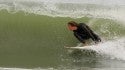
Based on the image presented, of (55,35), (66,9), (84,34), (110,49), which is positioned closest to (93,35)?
(84,34)

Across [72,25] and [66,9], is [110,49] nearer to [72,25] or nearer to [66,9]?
[72,25]

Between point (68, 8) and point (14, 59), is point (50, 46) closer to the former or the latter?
point (14, 59)

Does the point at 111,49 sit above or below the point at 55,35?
below

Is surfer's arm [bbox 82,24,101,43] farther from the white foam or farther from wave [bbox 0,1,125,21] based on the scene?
wave [bbox 0,1,125,21]

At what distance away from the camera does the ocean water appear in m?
12.3

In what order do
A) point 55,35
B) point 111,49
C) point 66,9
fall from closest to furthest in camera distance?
point 111,49
point 55,35
point 66,9

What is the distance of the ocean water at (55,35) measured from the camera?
12.3m

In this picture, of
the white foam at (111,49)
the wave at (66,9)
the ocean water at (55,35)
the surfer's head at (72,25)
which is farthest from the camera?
the wave at (66,9)

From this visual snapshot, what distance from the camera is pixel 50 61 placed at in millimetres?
12453

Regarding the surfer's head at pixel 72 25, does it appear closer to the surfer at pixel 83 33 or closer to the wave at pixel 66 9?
the surfer at pixel 83 33

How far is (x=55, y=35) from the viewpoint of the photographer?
13797 millimetres

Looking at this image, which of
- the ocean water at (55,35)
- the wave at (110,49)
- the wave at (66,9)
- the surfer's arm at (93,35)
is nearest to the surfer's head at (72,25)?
the surfer's arm at (93,35)

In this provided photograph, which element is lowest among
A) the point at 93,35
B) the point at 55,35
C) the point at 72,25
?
the point at 93,35

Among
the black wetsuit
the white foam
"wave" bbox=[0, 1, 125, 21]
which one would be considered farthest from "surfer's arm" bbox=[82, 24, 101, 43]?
"wave" bbox=[0, 1, 125, 21]
